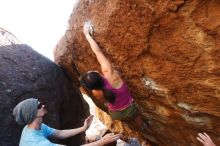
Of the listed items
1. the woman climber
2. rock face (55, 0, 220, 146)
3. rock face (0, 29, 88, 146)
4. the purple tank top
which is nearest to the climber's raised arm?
the woman climber

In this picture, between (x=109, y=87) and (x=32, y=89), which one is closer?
(x=109, y=87)

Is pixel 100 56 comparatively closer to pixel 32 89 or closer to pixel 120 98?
pixel 120 98

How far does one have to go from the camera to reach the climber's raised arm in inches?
243

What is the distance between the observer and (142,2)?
18.3 ft

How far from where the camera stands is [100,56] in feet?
20.6

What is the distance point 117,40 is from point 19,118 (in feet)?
6.68

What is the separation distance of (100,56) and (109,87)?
1.93 ft

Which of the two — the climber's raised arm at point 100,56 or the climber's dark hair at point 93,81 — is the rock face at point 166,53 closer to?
the climber's raised arm at point 100,56

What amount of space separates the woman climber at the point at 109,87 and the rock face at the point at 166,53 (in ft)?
1.20

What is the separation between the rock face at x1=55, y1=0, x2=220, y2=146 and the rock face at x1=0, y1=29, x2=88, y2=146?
1.13 meters

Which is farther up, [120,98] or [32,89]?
[32,89]

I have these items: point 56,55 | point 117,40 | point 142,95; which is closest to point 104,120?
point 56,55

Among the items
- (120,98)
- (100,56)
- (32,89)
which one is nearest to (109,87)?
(120,98)

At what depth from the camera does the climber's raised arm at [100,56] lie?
6.16m
